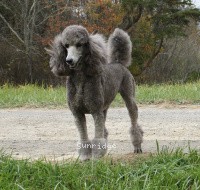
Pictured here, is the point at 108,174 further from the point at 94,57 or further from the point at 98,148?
the point at 94,57

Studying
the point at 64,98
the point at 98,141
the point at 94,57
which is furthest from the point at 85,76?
the point at 64,98

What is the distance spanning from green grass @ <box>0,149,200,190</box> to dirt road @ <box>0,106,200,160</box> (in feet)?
4.34

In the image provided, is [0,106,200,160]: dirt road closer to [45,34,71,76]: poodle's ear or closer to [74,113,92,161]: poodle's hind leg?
[74,113,92,161]: poodle's hind leg

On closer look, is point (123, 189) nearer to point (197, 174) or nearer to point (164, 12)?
point (197, 174)

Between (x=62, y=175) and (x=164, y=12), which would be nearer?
(x=62, y=175)

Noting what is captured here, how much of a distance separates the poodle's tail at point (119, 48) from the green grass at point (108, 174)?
1860mm

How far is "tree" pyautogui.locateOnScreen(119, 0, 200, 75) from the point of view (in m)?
26.6

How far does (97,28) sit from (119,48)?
1694 cm

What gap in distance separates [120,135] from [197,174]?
145 inches

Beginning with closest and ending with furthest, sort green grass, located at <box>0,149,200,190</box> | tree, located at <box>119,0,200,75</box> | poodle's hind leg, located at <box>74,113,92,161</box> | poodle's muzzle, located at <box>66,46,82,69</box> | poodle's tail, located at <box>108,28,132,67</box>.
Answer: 1. green grass, located at <box>0,149,200,190</box>
2. poodle's muzzle, located at <box>66,46,82,69</box>
3. poodle's hind leg, located at <box>74,113,92,161</box>
4. poodle's tail, located at <box>108,28,132,67</box>
5. tree, located at <box>119,0,200,75</box>

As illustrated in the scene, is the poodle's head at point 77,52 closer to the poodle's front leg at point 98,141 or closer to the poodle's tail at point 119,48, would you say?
the poodle's front leg at point 98,141

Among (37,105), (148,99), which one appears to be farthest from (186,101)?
(37,105)

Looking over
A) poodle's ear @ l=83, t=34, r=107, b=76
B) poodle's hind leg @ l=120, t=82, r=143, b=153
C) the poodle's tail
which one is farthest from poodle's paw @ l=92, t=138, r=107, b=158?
the poodle's tail

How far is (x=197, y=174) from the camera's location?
384 cm
